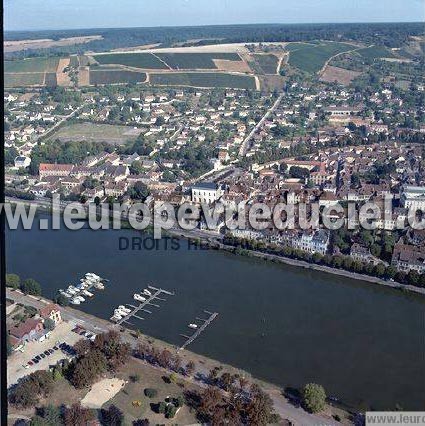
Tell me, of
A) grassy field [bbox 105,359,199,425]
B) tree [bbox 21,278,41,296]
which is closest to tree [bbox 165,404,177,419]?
grassy field [bbox 105,359,199,425]

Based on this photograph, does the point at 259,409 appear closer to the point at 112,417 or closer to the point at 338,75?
the point at 112,417

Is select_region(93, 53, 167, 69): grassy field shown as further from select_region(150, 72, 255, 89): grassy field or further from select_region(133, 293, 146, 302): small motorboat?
select_region(133, 293, 146, 302): small motorboat

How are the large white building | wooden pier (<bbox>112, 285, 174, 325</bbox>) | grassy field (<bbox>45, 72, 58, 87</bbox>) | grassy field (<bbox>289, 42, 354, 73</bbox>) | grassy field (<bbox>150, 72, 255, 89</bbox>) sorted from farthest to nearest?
grassy field (<bbox>289, 42, 354, 73</bbox>)
grassy field (<bbox>150, 72, 255, 89</bbox>)
grassy field (<bbox>45, 72, 58, 87</bbox>)
the large white building
wooden pier (<bbox>112, 285, 174, 325</bbox>)

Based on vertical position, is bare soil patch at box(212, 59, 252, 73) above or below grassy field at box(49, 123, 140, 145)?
above

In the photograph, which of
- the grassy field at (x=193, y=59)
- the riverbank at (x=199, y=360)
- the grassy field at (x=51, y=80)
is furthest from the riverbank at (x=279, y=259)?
the grassy field at (x=193, y=59)

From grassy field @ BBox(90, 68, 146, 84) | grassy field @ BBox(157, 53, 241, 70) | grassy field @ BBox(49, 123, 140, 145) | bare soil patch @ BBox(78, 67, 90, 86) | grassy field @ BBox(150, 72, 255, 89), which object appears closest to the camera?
grassy field @ BBox(49, 123, 140, 145)

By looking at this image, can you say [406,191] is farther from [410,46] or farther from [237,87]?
[410,46]

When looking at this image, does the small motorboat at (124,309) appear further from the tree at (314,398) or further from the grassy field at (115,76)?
the grassy field at (115,76)
